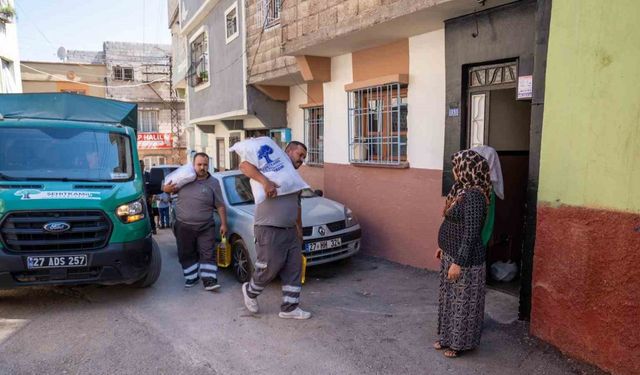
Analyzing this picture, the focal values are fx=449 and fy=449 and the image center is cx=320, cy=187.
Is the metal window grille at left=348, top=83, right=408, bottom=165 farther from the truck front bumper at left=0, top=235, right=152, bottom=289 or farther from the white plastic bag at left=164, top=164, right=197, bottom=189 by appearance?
the truck front bumper at left=0, top=235, right=152, bottom=289

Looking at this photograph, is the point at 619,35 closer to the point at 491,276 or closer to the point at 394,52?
the point at 491,276

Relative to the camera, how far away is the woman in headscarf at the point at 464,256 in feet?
11.1

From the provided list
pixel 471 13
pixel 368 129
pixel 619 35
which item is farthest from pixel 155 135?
pixel 619 35

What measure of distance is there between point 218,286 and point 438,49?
4.21 metres

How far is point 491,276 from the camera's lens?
220 inches

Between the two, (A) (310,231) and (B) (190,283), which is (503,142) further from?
(B) (190,283)

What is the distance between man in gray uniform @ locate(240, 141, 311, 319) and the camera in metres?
4.34

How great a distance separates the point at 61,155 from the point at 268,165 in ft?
8.48

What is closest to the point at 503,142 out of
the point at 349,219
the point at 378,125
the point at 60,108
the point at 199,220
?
the point at 378,125

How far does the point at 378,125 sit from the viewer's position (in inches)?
284

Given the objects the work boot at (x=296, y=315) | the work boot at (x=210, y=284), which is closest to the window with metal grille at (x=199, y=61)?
the work boot at (x=210, y=284)

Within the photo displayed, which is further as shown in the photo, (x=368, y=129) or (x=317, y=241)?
(x=368, y=129)

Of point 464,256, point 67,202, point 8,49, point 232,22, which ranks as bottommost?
point 464,256

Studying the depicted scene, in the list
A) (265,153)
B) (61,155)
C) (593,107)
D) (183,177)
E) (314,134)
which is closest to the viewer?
(593,107)
